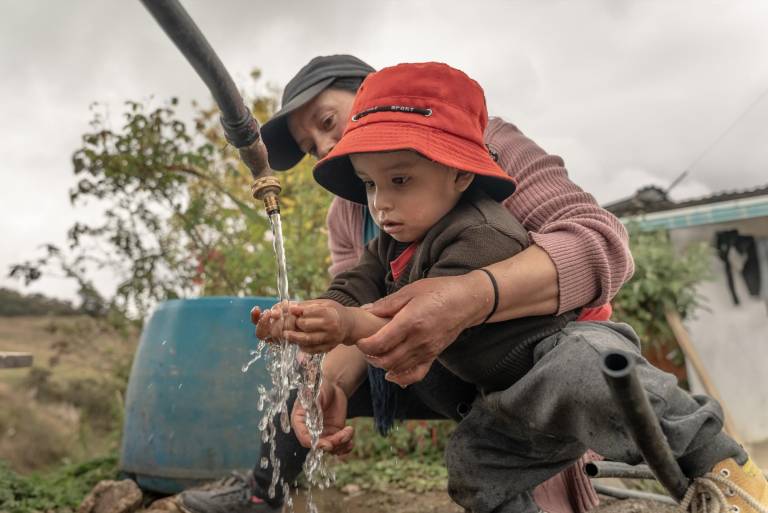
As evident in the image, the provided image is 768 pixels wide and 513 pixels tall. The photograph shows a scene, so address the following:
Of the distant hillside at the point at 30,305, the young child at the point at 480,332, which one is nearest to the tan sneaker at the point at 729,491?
the young child at the point at 480,332

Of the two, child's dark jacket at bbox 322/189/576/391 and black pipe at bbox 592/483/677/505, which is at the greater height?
child's dark jacket at bbox 322/189/576/391

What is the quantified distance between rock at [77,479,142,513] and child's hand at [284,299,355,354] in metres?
2.13

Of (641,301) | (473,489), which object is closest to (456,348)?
(473,489)

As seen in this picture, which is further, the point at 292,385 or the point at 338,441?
the point at 292,385

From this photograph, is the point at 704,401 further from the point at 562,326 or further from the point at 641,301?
the point at 641,301

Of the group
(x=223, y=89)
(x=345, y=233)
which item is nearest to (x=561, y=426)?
(x=223, y=89)

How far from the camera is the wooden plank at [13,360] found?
250cm

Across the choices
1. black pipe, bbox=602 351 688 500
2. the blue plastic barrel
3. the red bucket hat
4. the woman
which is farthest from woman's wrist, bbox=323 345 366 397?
the blue plastic barrel

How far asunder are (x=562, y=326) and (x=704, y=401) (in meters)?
0.31

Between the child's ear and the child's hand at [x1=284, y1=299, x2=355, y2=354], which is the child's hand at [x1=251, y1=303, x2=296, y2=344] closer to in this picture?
the child's hand at [x1=284, y1=299, x2=355, y2=354]

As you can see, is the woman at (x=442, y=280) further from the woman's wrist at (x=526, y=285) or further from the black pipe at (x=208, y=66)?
the black pipe at (x=208, y=66)

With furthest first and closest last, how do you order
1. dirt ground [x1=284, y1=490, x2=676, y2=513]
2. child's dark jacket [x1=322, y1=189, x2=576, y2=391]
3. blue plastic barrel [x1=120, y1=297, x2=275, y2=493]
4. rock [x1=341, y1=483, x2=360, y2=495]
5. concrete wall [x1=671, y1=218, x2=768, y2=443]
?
concrete wall [x1=671, y1=218, x2=768, y2=443], rock [x1=341, y1=483, x2=360, y2=495], blue plastic barrel [x1=120, y1=297, x2=275, y2=493], dirt ground [x1=284, y1=490, x2=676, y2=513], child's dark jacket [x1=322, y1=189, x2=576, y2=391]

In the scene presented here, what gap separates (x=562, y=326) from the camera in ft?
4.72

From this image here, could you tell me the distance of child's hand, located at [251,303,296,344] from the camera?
1101 millimetres
